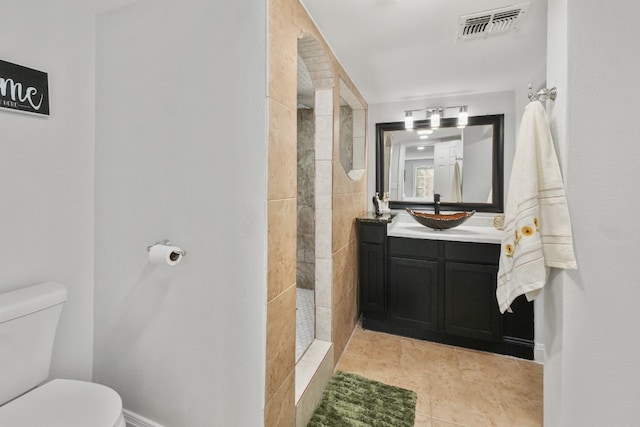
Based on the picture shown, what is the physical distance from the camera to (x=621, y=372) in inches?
45.1

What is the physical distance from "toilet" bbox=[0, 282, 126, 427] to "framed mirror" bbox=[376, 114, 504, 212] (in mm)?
2667

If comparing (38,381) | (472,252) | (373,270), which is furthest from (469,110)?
(38,381)

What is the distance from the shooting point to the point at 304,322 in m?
2.63

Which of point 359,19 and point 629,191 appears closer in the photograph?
point 629,191

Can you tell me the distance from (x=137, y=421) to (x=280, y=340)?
94cm

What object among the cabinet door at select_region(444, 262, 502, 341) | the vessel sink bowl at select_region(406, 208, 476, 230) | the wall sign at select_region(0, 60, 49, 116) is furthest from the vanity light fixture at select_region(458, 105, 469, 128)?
the wall sign at select_region(0, 60, 49, 116)

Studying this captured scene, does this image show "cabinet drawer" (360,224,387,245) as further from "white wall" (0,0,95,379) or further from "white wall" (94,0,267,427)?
"white wall" (0,0,95,379)

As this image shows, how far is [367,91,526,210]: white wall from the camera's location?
2725mm

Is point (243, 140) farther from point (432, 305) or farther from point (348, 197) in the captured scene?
point (432, 305)

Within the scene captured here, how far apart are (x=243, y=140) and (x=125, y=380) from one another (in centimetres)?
145

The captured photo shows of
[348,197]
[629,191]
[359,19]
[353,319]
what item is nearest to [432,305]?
[353,319]

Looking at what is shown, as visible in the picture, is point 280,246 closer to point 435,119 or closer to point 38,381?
point 38,381

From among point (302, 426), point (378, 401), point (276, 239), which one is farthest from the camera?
point (378, 401)

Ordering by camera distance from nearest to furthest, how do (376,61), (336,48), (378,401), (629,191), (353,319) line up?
(629,191), (378,401), (336,48), (376,61), (353,319)
